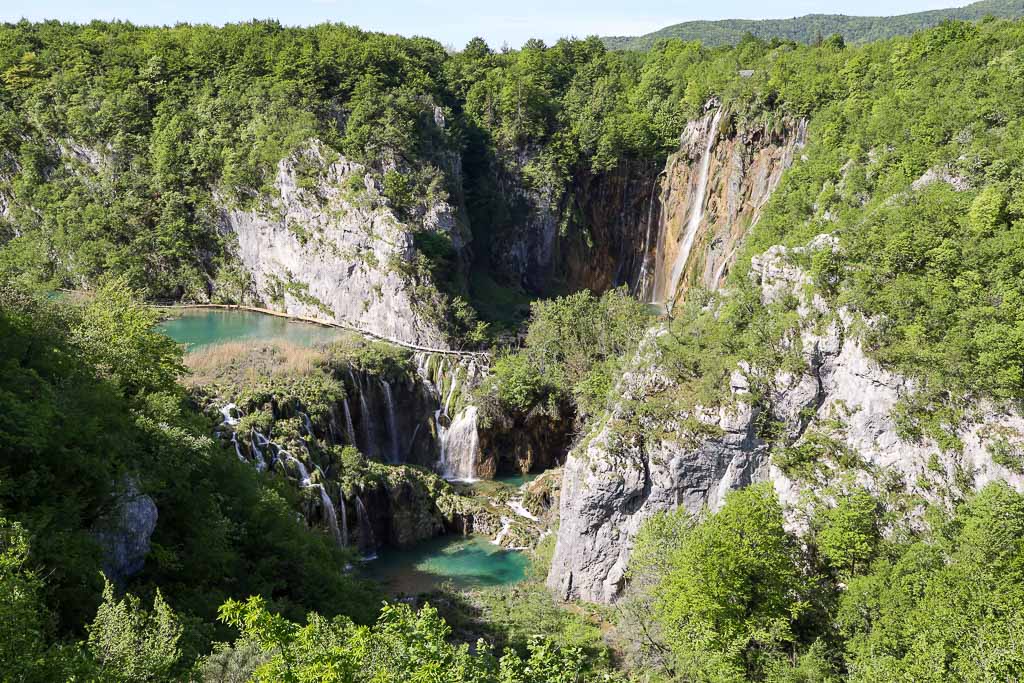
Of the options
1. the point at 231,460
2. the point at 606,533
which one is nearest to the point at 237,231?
the point at 231,460

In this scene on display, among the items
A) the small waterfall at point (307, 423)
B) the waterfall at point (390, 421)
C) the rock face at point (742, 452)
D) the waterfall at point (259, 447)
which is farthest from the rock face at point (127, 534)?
the waterfall at point (390, 421)

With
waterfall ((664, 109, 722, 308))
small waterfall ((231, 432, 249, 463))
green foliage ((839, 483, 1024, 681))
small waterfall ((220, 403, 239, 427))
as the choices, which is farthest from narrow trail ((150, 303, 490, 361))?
green foliage ((839, 483, 1024, 681))

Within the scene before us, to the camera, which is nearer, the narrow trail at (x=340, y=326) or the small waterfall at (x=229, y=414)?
the small waterfall at (x=229, y=414)

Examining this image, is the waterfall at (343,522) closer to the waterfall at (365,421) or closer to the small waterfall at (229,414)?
the small waterfall at (229,414)

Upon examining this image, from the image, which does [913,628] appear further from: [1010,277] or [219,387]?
[219,387]

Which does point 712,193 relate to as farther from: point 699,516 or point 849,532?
point 849,532

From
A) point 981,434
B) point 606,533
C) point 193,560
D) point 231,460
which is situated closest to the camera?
point 193,560
